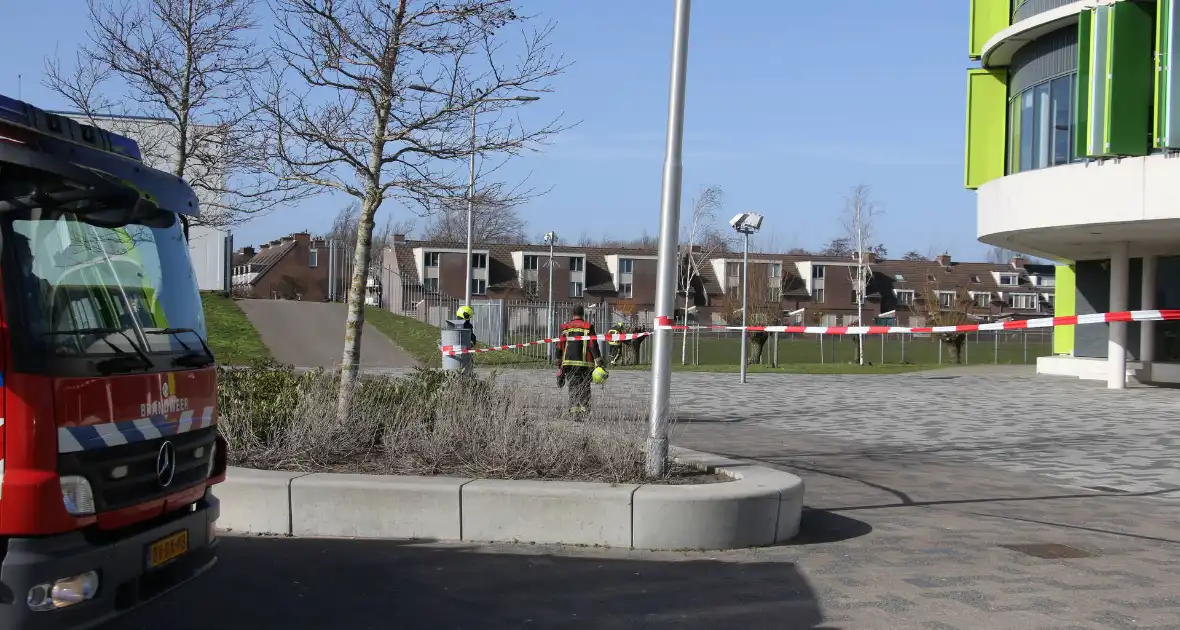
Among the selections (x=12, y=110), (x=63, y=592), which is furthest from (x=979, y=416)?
(x=12, y=110)

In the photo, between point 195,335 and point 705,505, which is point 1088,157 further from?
point 195,335

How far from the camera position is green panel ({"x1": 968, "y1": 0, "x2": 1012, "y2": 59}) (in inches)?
1064

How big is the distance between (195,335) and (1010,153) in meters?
23.9

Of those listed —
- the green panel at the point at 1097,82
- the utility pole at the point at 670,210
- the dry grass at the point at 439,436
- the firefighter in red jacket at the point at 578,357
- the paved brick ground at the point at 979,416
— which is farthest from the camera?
the green panel at the point at 1097,82

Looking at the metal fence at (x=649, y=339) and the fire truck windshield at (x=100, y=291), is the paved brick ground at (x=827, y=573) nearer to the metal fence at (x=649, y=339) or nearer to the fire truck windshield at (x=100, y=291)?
the fire truck windshield at (x=100, y=291)

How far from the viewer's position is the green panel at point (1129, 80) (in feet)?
68.8

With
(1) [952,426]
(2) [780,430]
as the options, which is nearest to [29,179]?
(2) [780,430]

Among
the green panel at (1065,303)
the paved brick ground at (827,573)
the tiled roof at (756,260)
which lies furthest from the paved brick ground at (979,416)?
the tiled roof at (756,260)

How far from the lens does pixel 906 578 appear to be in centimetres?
659

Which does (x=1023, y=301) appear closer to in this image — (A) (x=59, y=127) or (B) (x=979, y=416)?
(B) (x=979, y=416)

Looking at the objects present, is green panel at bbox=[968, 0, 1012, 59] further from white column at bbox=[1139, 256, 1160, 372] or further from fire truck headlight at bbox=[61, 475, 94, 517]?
fire truck headlight at bbox=[61, 475, 94, 517]

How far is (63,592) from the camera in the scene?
13.8ft

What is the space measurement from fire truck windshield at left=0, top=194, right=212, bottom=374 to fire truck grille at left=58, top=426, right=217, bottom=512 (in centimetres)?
35

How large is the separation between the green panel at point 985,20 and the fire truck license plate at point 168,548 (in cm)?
2618
